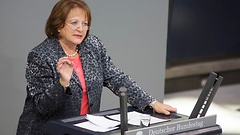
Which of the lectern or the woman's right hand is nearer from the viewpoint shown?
the lectern

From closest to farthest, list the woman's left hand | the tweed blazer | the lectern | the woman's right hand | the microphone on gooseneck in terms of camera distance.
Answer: the microphone on gooseneck, the lectern, the woman's right hand, the tweed blazer, the woman's left hand

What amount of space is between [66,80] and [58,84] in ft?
0.18

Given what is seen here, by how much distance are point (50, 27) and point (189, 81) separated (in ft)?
16.0

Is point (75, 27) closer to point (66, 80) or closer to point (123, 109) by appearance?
point (66, 80)

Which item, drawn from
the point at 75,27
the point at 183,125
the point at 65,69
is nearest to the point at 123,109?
the point at 183,125

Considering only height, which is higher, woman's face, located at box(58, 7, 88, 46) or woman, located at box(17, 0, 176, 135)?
woman's face, located at box(58, 7, 88, 46)

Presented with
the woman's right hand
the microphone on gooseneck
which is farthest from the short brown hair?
the microphone on gooseneck

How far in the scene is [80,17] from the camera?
2.98m

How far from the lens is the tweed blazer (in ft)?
9.35

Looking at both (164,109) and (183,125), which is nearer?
(183,125)

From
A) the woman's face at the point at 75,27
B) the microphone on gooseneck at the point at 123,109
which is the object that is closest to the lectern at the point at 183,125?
the microphone on gooseneck at the point at 123,109

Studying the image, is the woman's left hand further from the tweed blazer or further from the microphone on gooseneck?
the microphone on gooseneck

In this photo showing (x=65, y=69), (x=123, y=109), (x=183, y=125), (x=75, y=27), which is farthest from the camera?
(x=75, y=27)

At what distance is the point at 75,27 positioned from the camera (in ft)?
9.72
